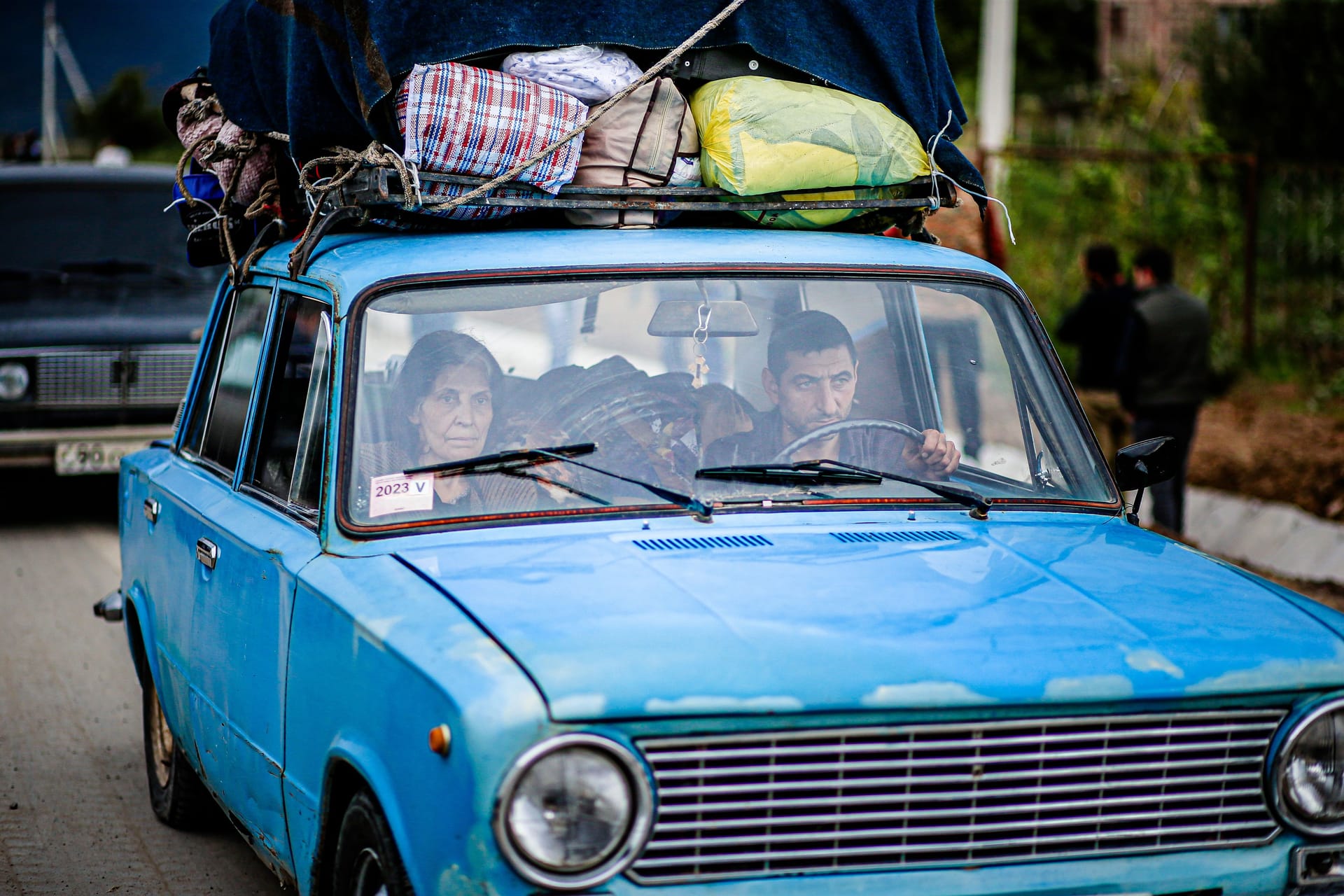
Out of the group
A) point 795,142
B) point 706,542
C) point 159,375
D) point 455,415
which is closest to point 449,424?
point 455,415

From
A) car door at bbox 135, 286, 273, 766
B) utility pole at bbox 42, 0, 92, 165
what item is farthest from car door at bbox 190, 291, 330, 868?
utility pole at bbox 42, 0, 92, 165

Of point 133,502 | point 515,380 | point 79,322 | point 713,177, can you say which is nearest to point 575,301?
point 515,380

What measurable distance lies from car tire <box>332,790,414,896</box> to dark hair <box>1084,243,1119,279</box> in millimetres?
8478

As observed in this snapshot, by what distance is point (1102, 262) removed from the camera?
1058 cm

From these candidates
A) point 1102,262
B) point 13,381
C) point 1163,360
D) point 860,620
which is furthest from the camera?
point 1102,262

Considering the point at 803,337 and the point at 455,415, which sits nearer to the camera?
the point at 455,415

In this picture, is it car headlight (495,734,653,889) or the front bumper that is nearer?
car headlight (495,734,653,889)

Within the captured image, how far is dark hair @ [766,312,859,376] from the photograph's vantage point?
3.79 metres

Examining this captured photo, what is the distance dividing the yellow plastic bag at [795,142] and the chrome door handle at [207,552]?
1.60m

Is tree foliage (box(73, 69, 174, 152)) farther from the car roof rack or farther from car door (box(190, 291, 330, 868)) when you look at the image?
the car roof rack

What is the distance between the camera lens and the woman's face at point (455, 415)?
136 inches

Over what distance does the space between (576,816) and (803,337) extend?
5.39 ft

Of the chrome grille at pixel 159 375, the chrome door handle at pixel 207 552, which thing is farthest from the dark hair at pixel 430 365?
the chrome grille at pixel 159 375

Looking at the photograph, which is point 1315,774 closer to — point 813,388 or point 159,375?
point 813,388
